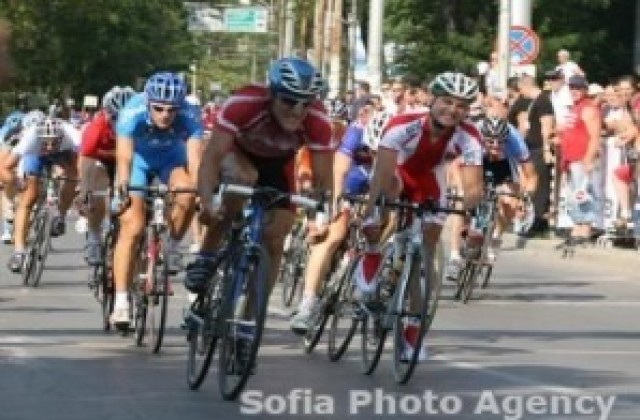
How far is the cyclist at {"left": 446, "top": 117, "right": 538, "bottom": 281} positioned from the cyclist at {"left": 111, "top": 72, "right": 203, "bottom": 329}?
4.91 m

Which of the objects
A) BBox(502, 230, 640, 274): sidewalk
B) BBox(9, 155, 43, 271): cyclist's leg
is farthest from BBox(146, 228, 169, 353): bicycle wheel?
BBox(502, 230, 640, 274): sidewalk

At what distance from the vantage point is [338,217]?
15.1 meters

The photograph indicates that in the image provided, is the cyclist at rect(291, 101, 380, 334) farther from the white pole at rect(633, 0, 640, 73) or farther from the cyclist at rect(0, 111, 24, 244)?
the white pole at rect(633, 0, 640, 73)

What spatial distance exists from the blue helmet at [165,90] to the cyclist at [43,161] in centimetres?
654

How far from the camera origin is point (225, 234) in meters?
12.1

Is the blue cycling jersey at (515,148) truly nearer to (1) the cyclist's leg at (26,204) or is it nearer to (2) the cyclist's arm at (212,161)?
(1) the cyclist's leg at (26,204)

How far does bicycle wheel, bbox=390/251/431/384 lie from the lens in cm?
1205

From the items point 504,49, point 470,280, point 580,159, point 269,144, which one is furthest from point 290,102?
point 504,49

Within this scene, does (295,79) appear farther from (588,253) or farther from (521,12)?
(521,12)

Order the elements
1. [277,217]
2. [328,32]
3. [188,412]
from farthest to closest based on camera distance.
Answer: [328,32] → [277,217] → [188,412]

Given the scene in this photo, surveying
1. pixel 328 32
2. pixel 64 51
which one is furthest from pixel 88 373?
pixel 64 51

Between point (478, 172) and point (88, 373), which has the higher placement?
point (478, 172)

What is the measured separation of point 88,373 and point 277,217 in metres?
1.47

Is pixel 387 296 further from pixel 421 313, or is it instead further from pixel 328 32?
pixel 328 32
